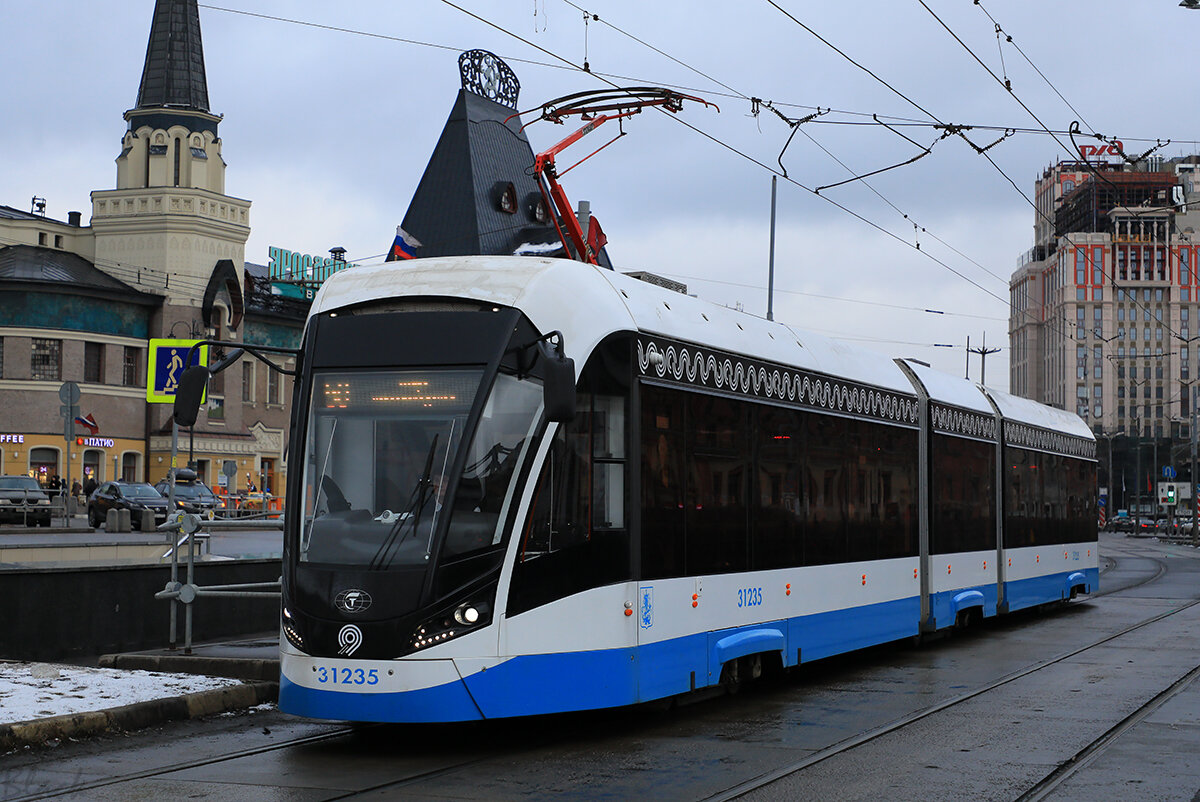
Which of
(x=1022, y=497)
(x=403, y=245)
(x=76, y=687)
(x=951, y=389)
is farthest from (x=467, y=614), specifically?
(x=403, y=245)

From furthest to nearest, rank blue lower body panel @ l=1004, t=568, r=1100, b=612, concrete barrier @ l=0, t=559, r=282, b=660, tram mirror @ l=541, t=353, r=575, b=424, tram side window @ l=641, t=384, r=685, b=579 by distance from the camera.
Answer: blue lower body panel @ l=1004, t=568, r=1100, b=612 → concrete barrier @ l=0, t=559, r=282, b=660 → tram side window @ l=641, t=384, r=685, b=579 → tram mirror @ l=541, t=353, r=575, b=424

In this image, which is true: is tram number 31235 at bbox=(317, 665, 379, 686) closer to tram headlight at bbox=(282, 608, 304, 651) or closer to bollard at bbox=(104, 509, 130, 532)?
tram headlight at bbox=(282, 608, 304, 651)

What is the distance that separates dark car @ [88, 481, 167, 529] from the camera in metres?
41.2

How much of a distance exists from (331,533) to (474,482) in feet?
3.21

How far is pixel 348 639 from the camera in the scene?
357 inches

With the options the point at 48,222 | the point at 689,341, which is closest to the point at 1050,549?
the point at 689,341

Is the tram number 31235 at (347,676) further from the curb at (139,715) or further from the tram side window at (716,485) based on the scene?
the tram side window at (716,485)

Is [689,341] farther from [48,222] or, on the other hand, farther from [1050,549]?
[48,222]

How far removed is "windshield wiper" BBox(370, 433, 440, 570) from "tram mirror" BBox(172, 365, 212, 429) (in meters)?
1.71

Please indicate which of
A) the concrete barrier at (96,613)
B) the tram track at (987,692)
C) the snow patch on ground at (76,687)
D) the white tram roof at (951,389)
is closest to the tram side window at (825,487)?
the tram track at (987,692)

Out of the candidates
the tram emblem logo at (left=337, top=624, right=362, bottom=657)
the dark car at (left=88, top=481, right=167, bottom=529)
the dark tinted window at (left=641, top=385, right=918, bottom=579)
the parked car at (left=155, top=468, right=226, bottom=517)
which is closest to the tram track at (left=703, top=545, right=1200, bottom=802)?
the dark tinted window at (left=641, top=385, right=918, bottom=579)

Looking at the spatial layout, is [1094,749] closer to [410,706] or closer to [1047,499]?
[410,706]

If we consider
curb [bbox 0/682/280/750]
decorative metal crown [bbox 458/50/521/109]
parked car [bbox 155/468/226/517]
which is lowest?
curb [bbox 0/682/280/750]

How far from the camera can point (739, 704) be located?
1222 cm
